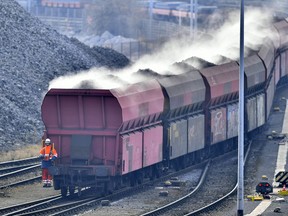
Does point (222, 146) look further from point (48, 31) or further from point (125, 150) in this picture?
point (48, 31)

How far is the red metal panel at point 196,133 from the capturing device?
130 feet

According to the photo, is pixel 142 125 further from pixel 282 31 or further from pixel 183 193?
pixel 282 31

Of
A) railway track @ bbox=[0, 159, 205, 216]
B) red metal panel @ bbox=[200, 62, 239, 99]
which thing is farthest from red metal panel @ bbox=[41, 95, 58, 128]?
red metal panel @ bbox=[200, 62, 239, 99]

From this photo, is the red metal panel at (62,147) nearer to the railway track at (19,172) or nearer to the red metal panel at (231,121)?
the railway track at (19,172)

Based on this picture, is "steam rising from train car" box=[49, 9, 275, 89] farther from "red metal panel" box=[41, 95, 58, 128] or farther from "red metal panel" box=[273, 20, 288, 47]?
"red metal panel" box=[41, 95, 58, 128]

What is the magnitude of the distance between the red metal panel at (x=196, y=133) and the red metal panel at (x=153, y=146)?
10.1 feet

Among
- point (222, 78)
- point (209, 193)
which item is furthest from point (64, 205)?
point (222, 78)

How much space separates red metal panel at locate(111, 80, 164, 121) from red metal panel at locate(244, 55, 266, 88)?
9.61 m

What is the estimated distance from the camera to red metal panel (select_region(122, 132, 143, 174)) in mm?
32969

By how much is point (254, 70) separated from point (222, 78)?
4.36 meters

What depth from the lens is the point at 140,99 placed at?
34.2 meters

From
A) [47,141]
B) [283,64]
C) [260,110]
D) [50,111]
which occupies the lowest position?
[283,64]

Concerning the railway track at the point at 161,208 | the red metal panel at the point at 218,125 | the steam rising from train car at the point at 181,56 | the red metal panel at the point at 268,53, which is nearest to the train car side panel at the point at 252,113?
the steam rising from train car at the point at 181,56

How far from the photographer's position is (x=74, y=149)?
107 ft
